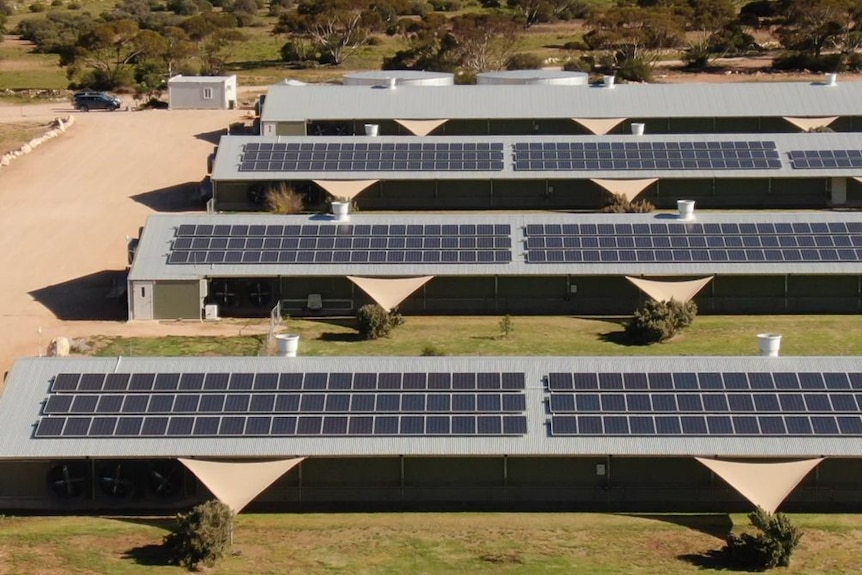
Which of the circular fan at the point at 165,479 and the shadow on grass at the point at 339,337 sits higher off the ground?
the shadow on grass at the point at 339,337

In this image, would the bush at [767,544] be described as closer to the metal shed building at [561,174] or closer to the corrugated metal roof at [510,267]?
the corrugated metal roof at [510,267]

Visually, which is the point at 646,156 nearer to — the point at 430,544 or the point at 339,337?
the point at 339,337

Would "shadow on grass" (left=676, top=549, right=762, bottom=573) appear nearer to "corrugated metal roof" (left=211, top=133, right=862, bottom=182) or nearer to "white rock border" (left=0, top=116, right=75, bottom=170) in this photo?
"corrugated metal roof" (left=211, top=133, right=862, bottom=182)

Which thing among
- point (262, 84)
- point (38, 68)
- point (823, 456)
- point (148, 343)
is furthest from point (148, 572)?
point (38, 68)

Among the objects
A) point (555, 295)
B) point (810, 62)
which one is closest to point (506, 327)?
point (555, 295)

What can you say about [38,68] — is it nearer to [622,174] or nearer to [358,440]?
[622,174]

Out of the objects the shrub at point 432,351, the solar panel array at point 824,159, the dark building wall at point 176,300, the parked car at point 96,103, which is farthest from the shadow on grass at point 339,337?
the parked car at point 96,103
